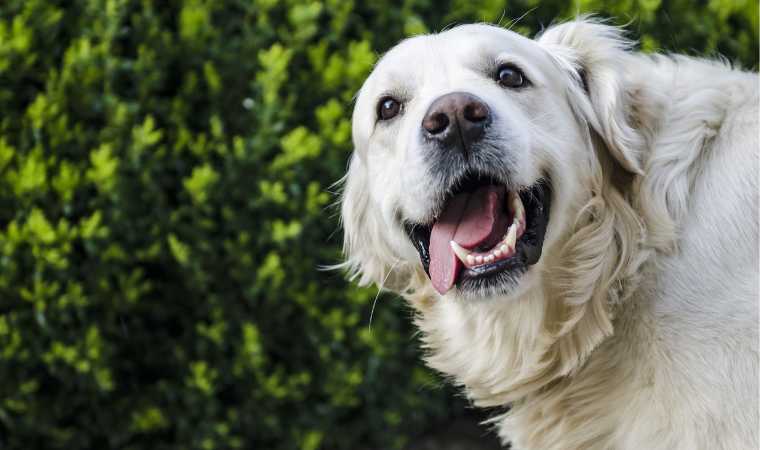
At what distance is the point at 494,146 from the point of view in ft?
8.51

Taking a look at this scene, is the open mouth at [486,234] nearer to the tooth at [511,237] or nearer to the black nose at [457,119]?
the tooth at [511,237]

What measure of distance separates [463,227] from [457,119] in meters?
0.33

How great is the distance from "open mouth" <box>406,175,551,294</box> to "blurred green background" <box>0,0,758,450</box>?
1.40 metres

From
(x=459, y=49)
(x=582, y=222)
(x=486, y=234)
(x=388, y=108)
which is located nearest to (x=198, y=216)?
(x=388, y=108)

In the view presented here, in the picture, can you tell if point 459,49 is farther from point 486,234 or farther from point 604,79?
point 486,234

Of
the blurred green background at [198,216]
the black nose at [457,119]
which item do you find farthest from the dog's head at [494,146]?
the blurred green background at [198,216]

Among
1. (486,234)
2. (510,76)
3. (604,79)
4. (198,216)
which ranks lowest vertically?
(198,216)

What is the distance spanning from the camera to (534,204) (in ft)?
8.94

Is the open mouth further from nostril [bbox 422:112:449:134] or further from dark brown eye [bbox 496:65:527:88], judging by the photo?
dark brown eye [bbox 496:65:527:88]

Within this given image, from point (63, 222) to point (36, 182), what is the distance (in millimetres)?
197

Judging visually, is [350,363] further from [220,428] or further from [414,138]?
[414,138]

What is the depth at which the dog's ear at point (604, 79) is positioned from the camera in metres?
2.75

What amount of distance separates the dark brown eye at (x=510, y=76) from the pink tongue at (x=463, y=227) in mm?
345

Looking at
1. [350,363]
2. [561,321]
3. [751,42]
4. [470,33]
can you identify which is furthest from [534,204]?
[751,42]
